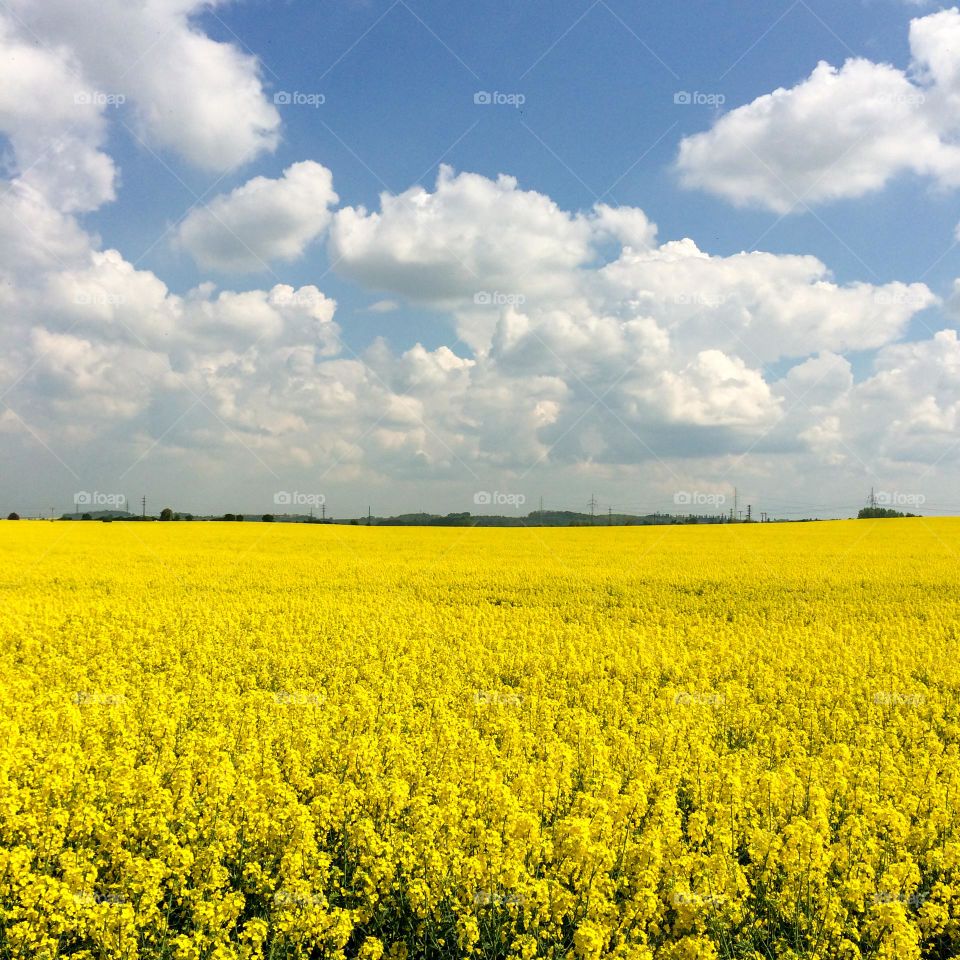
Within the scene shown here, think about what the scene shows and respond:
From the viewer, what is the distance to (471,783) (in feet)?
21.7

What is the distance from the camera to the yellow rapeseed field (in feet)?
16.3

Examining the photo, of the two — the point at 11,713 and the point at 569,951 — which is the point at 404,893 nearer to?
the point at 569,951

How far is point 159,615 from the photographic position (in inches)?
645

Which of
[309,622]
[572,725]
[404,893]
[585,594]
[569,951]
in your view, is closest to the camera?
[569,951]

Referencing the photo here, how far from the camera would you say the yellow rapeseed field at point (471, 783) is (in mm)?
4965

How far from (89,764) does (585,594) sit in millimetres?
16365

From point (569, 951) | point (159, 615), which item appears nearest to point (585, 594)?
point (159, 615)
